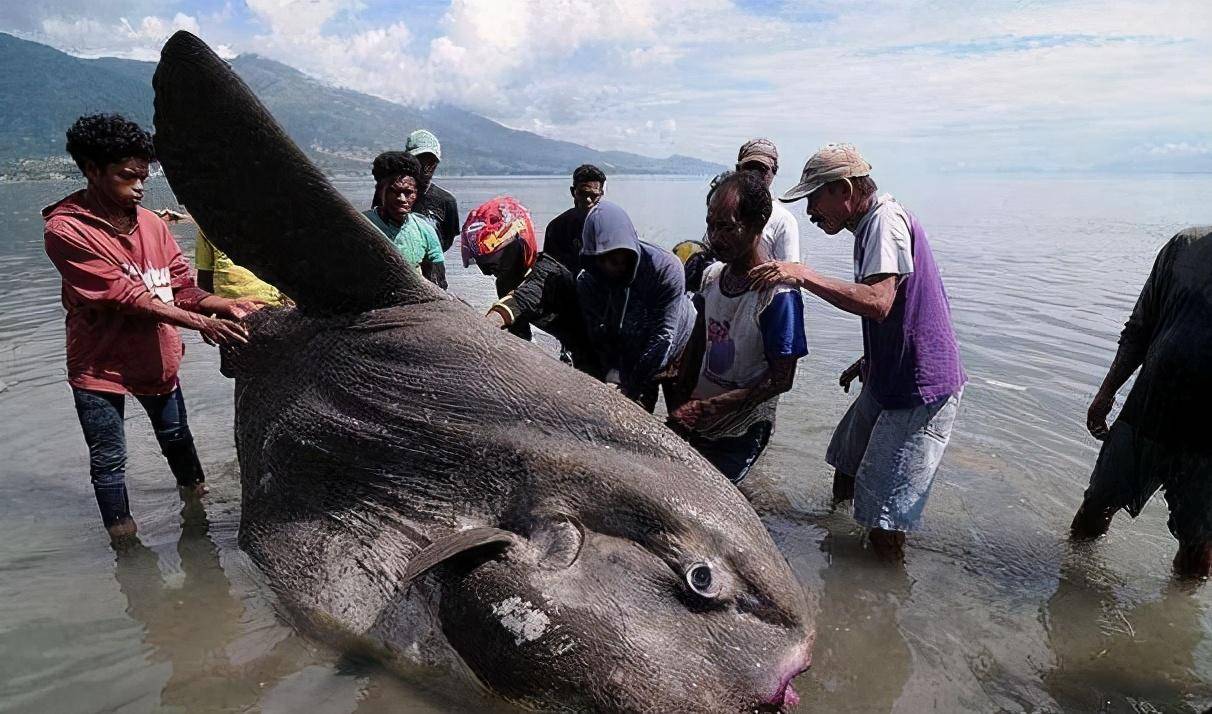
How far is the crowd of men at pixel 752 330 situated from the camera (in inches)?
154

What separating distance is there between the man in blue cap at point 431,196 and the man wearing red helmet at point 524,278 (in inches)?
55.8

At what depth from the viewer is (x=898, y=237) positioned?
3.83 metres

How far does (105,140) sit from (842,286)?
4016mm

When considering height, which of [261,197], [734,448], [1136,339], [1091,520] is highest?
[261,197]

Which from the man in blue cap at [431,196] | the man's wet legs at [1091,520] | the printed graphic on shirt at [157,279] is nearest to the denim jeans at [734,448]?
the man's wet legs at [1091,520]

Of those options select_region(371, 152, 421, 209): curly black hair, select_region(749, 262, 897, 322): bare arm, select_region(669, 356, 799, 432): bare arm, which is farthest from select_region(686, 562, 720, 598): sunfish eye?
select_region(371, 152, 421, 209): curly black hair

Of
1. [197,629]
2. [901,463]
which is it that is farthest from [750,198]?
[197,629]

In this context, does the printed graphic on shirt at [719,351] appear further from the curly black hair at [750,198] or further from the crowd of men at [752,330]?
the curly black hair at [750,198]

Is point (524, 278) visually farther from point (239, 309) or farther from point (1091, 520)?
point (1091, 520)

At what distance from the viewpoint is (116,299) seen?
411 cm

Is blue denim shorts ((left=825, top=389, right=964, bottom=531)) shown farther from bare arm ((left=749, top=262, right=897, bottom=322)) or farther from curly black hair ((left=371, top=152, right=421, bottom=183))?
curly black hair ((left=371, top=152, right=421, bottom=183))

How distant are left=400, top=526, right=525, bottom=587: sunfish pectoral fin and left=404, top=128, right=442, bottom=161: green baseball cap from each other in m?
5.25

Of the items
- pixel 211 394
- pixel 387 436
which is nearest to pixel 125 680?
pixel 387 436

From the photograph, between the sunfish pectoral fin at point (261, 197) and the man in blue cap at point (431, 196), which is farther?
the man in blue cap at point (431, 196)
